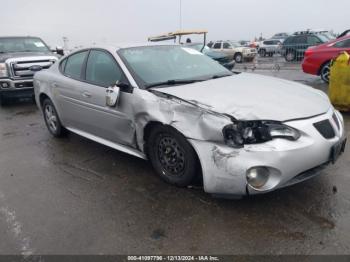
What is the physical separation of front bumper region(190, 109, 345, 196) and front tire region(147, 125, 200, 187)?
0.59 feet

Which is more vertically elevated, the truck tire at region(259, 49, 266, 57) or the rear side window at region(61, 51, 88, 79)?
the rear side window at region(61, 51, 88, 79)

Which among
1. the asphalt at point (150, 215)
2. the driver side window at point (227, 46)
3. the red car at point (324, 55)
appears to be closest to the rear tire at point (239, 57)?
the driver side window at point (227, 46)

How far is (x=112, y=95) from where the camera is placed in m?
3.82

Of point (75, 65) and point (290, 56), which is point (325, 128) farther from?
point (290, 56)

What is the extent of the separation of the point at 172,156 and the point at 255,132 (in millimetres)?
942

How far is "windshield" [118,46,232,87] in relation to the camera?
389cm

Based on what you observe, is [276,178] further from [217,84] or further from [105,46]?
[105,46]

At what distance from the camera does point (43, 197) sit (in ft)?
11.9

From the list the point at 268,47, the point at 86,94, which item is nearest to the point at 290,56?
the point at 268,47

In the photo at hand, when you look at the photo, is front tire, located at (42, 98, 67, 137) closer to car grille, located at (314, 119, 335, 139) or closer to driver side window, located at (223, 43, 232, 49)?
car grille, located at (314, 119, 335, 139)

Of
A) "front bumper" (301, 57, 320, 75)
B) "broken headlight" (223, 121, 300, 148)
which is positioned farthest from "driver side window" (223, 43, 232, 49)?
"broken headlight" (223, 121, 300, 148)

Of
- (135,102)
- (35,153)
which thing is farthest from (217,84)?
(35,153)

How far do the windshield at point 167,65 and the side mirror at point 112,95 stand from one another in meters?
0.26

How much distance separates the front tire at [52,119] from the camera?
5.43 m
